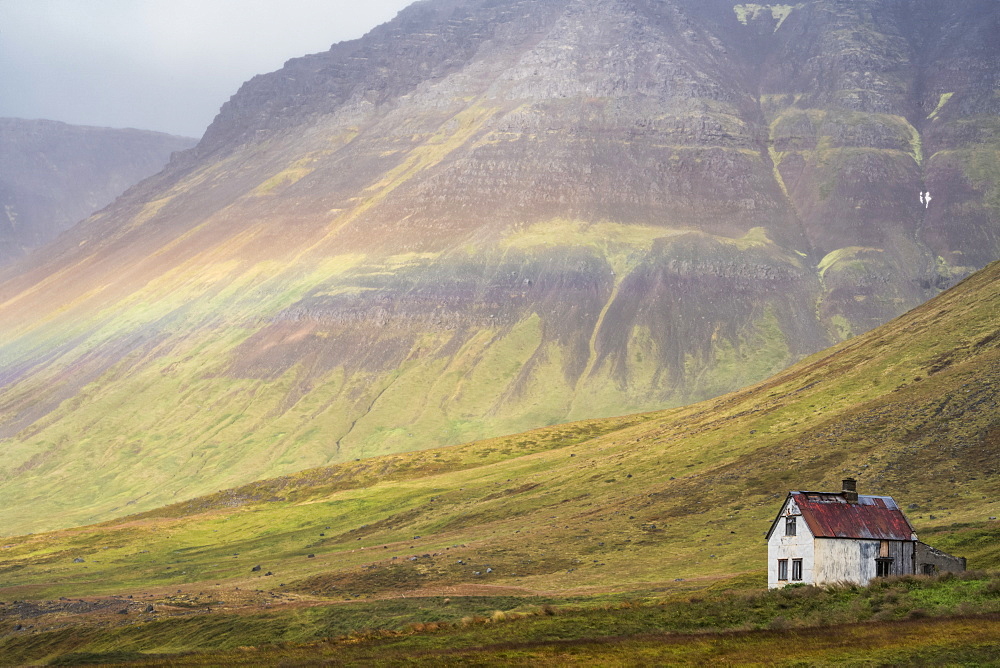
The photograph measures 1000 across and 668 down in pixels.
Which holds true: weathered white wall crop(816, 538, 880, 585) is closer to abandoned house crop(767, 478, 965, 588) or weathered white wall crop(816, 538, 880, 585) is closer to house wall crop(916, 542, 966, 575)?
abandoned house crop(767, 478, 965, 588)

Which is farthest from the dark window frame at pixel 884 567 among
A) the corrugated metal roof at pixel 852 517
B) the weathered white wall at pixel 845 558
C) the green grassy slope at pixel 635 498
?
the green grassy slope at pixel 635 498

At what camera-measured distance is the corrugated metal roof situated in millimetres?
63938

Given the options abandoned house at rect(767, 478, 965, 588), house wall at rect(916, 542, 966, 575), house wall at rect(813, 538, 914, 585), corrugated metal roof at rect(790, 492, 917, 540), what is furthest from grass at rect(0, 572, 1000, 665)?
house wall at rect(916, 542, 966, 575)

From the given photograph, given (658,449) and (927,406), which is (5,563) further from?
(927,406)

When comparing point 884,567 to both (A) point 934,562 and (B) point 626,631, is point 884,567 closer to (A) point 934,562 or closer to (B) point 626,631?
(A) point 934,562

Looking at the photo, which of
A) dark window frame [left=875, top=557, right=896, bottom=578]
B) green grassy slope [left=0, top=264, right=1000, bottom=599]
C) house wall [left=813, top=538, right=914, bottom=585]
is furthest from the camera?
green grassy slope [left=0, top=264, right=1000, bottom=599]

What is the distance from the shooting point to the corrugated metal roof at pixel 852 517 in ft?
210

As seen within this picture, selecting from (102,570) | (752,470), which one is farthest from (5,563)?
(752,470)

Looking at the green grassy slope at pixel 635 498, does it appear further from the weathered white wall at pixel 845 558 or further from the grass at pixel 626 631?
the grass at pixel 626 631

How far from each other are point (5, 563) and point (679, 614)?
12702 centimetres

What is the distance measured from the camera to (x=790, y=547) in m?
65.5

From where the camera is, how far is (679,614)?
57031 mm

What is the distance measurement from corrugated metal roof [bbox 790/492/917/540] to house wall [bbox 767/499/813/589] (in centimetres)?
64

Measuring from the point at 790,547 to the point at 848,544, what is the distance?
3.53 m
